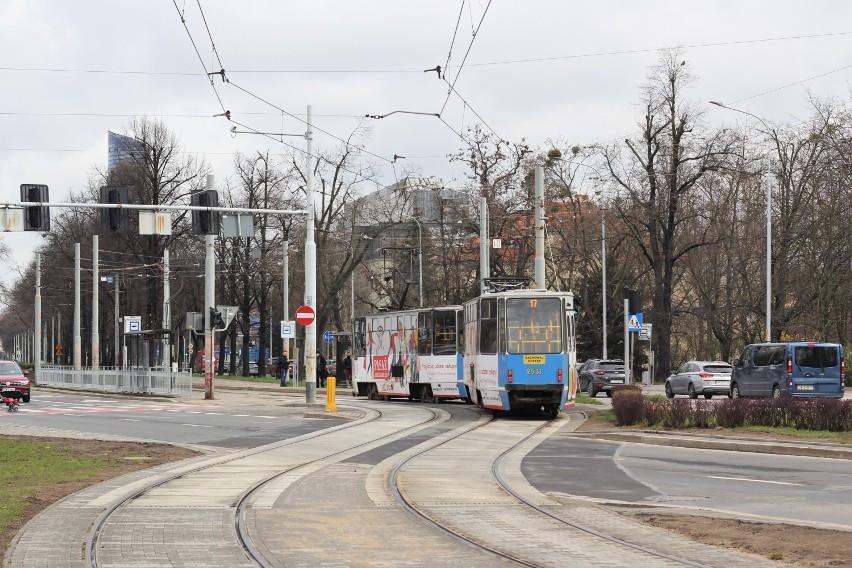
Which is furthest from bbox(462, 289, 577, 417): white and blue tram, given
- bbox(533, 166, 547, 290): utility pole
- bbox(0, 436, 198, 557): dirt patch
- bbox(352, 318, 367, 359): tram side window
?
bbox(352, 318, 367, 359): tram side window

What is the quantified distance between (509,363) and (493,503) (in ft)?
54.3

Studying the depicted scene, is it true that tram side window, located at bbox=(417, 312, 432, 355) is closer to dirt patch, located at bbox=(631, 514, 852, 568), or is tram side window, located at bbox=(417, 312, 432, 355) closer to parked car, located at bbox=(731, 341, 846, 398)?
parked car, located at bbox=(731, 341, 846, 398)

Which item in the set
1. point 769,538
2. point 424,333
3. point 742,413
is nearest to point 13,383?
point 424,333

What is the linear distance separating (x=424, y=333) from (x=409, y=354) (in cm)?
226

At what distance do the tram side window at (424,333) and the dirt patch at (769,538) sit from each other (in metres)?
27.3

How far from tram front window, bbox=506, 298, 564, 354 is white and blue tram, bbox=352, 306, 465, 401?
7.62m

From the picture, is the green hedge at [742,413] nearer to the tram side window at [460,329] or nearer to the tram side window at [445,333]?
the tram side window at [460,329]

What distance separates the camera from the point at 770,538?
1116 cm

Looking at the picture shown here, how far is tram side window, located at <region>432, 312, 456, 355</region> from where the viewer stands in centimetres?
3906

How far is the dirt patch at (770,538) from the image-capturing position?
33.1 ft

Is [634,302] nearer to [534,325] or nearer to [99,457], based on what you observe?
[534,325]

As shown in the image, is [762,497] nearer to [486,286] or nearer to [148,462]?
[148,462]

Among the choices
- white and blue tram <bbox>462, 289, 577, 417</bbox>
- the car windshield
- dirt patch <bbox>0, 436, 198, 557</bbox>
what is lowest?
dirt patch <bbox>0, 436, 198, 557</bbox>

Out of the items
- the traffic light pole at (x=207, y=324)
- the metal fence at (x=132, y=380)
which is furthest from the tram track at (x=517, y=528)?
the metal fence at (x=132, y=380)
